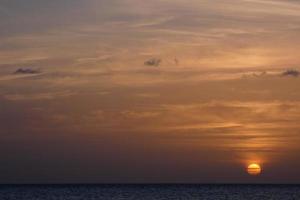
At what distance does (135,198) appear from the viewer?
14450cm

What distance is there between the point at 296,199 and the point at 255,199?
6.71 m

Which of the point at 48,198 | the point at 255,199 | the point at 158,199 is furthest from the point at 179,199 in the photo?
the point at 48,198

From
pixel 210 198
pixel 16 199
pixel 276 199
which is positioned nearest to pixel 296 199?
pixel 276 199

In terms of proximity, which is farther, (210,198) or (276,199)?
(210,198)

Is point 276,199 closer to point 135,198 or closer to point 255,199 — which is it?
point 255,199

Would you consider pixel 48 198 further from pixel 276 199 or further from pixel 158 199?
Answer: pixel 276 199

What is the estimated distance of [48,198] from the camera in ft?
480

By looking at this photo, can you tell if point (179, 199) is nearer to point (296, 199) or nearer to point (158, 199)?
point (158, 199)

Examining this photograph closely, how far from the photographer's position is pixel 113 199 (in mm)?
142250

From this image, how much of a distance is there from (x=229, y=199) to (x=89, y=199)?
23.7 m

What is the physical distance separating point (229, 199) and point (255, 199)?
14.9 ft

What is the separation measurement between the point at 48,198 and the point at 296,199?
42.8m

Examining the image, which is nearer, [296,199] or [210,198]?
[296,199]

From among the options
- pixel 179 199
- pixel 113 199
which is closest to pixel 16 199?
pixel 113 199
